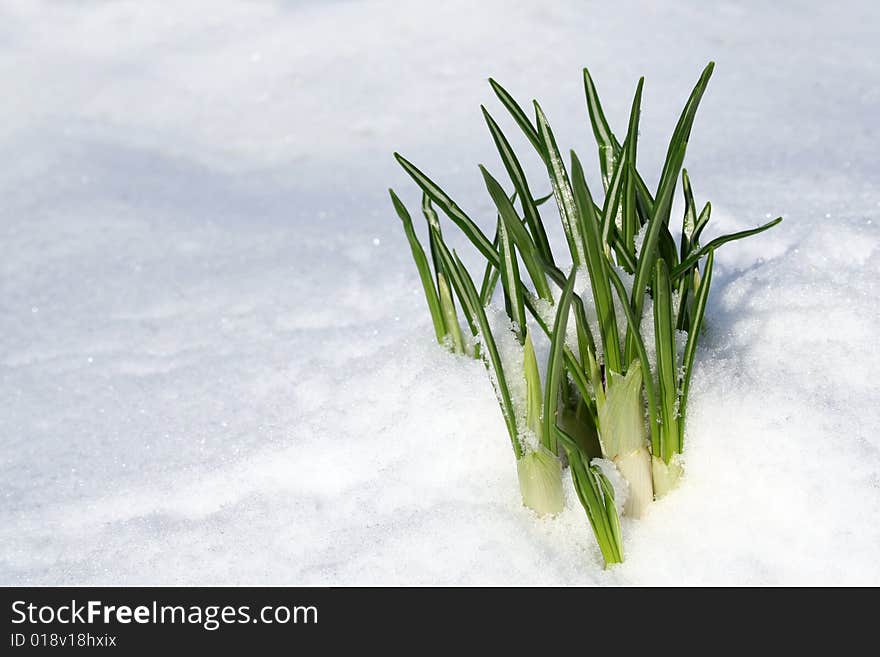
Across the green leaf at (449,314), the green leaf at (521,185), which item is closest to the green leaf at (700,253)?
the green leaf at (521,185)

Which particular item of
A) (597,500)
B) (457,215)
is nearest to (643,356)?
(597,500)

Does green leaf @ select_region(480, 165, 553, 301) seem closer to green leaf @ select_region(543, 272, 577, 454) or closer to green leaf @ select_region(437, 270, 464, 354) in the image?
green leaf @ select_region(543, 272, 577, 454)

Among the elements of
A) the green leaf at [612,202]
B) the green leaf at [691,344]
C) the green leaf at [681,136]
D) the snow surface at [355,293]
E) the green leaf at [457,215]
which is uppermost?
the green leaf at [681,136]

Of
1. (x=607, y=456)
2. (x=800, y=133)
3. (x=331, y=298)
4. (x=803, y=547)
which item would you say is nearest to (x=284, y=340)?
(x=331, y=298)

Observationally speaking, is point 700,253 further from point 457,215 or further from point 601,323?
point 457,215

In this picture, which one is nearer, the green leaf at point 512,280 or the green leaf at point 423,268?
the green leaf at point 512,280

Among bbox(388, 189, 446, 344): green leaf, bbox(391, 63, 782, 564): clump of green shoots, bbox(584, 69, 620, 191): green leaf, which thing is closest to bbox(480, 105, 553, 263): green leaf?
bbox(391, 63, 782, 564): clump of green shoots

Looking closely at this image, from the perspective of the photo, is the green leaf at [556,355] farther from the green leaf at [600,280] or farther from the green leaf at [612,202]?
the green leaf at [612,202]
